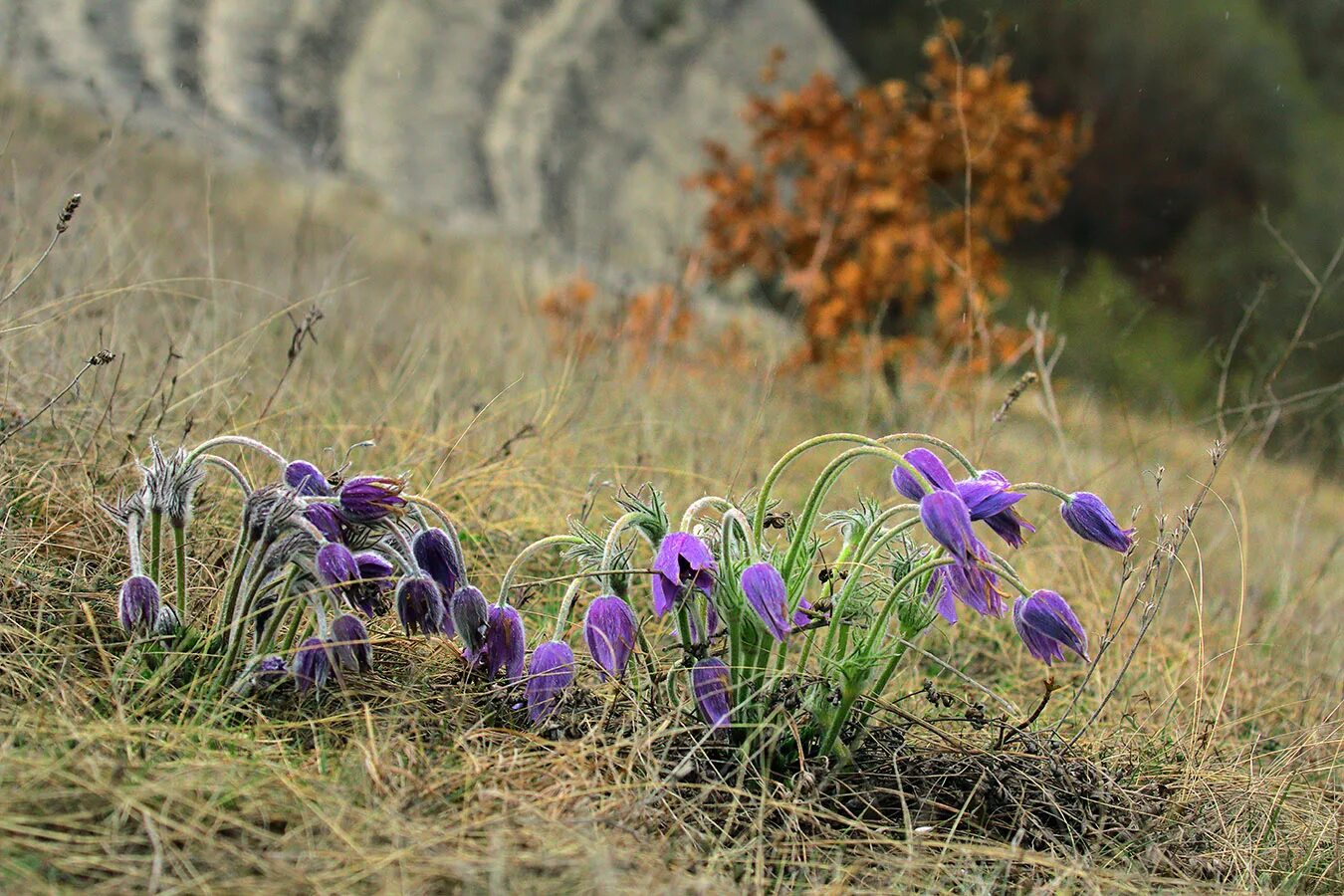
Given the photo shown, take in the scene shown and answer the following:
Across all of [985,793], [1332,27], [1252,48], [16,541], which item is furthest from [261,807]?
[1332,27]

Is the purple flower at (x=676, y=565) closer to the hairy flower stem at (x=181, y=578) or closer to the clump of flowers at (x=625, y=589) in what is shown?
the clump of flowers at (x=625, y=589)

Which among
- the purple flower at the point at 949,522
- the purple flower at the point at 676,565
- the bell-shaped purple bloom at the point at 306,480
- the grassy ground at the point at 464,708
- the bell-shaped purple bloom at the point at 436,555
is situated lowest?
the grassy ground at the point at 464,708

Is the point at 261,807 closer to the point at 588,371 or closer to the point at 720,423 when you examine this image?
the point at 720,423

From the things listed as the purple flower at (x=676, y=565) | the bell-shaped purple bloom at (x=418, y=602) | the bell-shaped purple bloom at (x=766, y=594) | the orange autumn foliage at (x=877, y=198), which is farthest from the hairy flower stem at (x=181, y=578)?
the orange autumn foliage at (x=877, y=198)

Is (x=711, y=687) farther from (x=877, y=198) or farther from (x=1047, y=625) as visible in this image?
(x=877, y=198)

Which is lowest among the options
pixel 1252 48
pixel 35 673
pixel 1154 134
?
pixel 35 673

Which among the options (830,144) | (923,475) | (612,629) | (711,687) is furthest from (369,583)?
(830,144)

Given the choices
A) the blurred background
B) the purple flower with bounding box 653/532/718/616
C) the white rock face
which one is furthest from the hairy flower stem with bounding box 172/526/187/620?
the white rock face
